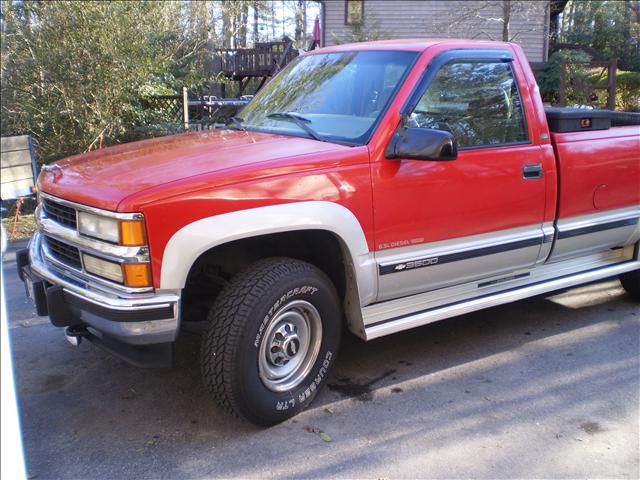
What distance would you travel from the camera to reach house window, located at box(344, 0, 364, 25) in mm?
21625

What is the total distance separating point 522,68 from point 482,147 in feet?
2.58

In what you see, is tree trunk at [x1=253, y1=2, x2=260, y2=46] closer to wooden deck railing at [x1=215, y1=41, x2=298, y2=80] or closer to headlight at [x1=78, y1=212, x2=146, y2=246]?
wooden deck railing at [x1=215, y1=41, x2=298, y2=80]

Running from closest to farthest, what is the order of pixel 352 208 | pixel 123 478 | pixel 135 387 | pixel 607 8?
1. pixel 123 478
2. pixel 352 208
3. pixel 135 387
4. pixel 607 8

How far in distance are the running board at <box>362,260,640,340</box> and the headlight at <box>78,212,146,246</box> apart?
1437 mm

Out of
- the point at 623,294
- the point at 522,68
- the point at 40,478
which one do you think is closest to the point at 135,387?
the point at 40,478

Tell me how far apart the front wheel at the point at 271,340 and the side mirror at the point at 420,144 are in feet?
2.67

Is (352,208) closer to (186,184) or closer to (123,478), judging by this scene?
(186,184)

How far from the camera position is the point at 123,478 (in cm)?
298

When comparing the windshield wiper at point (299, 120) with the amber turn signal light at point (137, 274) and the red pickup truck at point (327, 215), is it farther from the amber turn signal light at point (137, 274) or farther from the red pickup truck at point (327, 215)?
the amber turn signal light at point (137, 274)

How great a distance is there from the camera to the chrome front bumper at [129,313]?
2967 millimetres

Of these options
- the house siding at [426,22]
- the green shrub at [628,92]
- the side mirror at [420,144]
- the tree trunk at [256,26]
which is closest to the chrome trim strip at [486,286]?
the side mirror at [420,144]

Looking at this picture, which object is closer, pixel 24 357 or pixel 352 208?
pixel 352 208

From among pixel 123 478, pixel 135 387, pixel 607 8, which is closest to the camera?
pixel 123 478

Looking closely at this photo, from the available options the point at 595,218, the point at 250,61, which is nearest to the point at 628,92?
the point at 250,61
